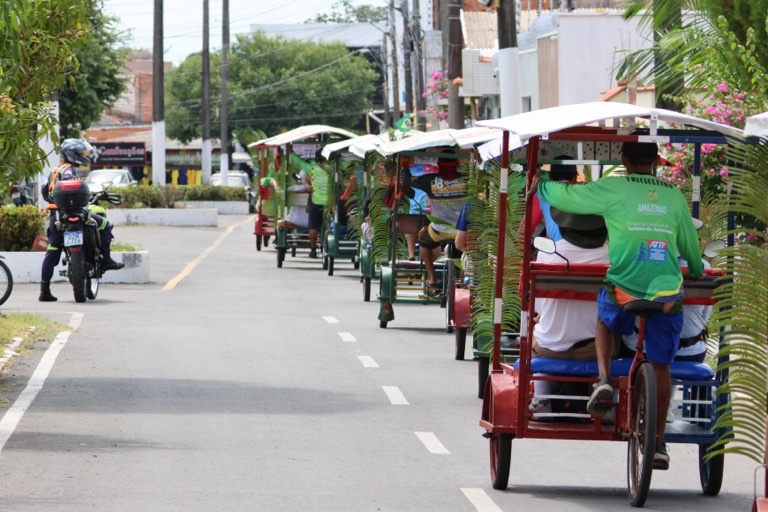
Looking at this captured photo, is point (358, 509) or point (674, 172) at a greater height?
point (674, 172)

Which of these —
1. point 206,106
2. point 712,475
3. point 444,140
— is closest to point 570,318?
point 712,475

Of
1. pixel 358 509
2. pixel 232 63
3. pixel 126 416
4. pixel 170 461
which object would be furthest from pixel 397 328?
pixel 232 63

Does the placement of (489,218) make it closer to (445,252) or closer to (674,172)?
(674,172)

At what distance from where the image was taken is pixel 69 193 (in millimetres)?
20766

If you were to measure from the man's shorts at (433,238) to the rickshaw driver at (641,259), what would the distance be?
32.9 feet

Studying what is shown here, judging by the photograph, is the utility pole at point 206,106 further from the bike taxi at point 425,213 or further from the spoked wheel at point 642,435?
the spoked wheel at point 642,435

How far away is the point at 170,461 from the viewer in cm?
989

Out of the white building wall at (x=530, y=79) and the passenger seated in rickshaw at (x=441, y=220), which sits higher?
the white building wall at (x=530, y=79)

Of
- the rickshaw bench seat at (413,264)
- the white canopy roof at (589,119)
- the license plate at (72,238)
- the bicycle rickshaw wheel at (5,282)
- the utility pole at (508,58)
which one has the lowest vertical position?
the bicycle rickshaw wheel at (5,282)

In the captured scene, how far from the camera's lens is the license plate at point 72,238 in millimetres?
20734

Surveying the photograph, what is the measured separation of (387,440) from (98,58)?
43.5 metres

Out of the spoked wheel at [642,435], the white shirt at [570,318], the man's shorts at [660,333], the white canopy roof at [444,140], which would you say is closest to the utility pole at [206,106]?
the white canopy roof at [444,140]

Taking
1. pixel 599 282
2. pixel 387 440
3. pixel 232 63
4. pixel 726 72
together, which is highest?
pixel 232 63

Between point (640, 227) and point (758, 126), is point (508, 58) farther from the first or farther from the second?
point (758, 126)
